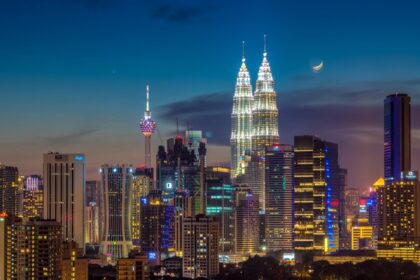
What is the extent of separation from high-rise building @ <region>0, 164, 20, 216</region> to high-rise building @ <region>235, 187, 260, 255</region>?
→ 21365 millimetres

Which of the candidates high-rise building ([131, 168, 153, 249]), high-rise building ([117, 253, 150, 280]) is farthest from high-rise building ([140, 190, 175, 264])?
high-rise building ([117, 253, 150, 280])

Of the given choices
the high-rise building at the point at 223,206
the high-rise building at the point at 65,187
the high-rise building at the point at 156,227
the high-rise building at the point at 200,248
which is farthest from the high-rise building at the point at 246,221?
the high-rise building at the point at 200,248

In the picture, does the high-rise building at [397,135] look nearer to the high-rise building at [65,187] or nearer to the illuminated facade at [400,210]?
the illuminated facade at [400,210]

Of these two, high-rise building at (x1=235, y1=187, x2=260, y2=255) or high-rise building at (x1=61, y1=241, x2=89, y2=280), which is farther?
high-rise building at (x1=235, y1=187, x2=260, y2=255)

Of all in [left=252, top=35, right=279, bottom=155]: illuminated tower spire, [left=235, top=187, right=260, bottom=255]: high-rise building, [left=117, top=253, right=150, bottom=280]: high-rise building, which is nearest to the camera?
[left=117, top=253, right=150, bottom=280]: high-rise building

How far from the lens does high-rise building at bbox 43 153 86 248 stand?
290 ft

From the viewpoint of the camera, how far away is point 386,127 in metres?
97.3

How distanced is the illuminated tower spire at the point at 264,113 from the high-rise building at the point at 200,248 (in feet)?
117

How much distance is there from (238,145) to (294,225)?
18.7m

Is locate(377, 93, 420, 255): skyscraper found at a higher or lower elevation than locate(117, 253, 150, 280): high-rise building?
higher

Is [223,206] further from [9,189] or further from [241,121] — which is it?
[9,189]

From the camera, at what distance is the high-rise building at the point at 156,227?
3642 inches

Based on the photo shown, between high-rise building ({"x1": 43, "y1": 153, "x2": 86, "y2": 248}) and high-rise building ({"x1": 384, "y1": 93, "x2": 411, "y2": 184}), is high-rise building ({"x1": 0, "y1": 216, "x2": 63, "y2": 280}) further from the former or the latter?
high-rise building ({"x1": 384, "y1": 93, "x2": 411, "y2": 184})

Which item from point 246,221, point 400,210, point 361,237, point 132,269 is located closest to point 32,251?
Answer: point 132,269
